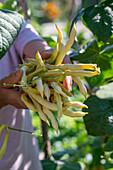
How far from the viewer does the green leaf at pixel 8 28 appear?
70cm

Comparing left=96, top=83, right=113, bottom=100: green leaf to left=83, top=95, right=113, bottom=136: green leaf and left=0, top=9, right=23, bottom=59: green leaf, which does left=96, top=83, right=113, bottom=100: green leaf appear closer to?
left=83, top=95, right=113, bottom=136: green leaf

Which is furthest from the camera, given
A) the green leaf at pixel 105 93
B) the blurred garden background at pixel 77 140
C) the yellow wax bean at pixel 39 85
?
the blurred garden background at pixel 77 140

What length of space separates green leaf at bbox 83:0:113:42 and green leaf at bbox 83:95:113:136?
0.28m

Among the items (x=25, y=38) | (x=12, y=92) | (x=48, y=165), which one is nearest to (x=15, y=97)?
(x=12, y=92)

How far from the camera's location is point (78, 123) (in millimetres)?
2367

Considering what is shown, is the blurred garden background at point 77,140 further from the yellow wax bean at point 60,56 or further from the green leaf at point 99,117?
the yellow wax bean at point 60,56

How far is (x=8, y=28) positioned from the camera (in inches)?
28.8

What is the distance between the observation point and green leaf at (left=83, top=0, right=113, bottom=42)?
0.89 m

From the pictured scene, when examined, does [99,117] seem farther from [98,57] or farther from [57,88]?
[57,88]

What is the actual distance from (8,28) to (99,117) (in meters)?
Answer: 0.50

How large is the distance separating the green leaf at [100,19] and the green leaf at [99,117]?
0.92 ft

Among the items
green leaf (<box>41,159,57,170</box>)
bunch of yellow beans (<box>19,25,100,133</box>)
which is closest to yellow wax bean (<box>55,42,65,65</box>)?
bunch of yellow beans (<box>19,25,100,133</box>)

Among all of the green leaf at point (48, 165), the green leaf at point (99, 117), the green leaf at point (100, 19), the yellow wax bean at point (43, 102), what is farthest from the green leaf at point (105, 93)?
the green leaf at point (48, 165)

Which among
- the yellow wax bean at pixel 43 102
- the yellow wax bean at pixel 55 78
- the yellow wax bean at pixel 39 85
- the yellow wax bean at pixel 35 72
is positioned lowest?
the yellow wax bean at pixel 43 102
